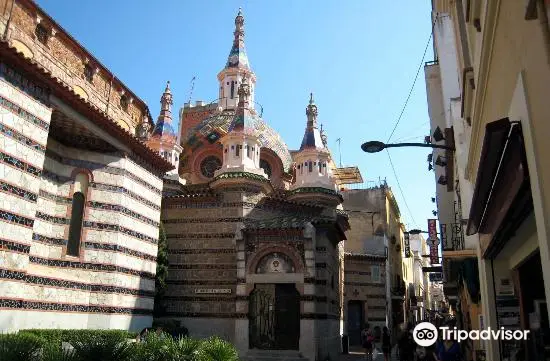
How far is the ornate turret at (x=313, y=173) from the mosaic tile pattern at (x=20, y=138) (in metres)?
13.8

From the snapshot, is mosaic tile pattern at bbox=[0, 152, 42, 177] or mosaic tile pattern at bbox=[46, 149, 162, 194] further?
mosaic tile pattern at bbox=[46, 149, 162, 194]

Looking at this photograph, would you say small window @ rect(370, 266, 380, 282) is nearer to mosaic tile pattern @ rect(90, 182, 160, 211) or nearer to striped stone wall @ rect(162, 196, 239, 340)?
striped stone wall @ rect(162, 196, 239, 340)

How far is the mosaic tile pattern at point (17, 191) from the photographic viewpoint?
30.1 feet

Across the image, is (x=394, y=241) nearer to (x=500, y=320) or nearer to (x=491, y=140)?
(x=500, y=320)

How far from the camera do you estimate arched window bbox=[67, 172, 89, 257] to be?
→ 12.3 meters

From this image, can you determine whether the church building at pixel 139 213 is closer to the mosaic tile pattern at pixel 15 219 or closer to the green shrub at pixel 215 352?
the mosaic tile pattern at pixel 15 219

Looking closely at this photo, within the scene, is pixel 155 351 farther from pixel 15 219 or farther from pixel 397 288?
pixel 397 288

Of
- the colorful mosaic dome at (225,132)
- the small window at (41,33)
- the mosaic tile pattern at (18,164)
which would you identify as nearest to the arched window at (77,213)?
the mosaic tile pattern at (18,164)

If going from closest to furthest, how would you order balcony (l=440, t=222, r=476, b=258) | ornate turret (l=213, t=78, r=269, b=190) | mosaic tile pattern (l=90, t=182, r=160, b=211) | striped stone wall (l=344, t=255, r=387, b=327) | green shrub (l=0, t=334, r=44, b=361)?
green shrub (l=0, t=334, r=44, b=361) → balcony (l=440, t=222, r=476, b=258) → mosaic tile pattern (l=90, t=182, r=160, b=211) → ornate turret (l=213, t=78, r=269, b=190) → striped stone wall (l=344, t=255, r=387, b=327)

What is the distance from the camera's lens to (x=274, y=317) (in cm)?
1766

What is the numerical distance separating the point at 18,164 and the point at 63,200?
285cm

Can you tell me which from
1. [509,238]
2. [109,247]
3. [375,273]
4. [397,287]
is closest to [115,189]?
[109,247]

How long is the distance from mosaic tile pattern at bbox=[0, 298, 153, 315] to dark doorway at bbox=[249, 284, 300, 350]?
485 centimetres

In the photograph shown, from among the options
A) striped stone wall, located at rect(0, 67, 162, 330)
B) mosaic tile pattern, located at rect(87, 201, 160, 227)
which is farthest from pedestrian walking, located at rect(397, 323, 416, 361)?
mosaic tile pattern, located at rect(87, 201, 160, 227)
